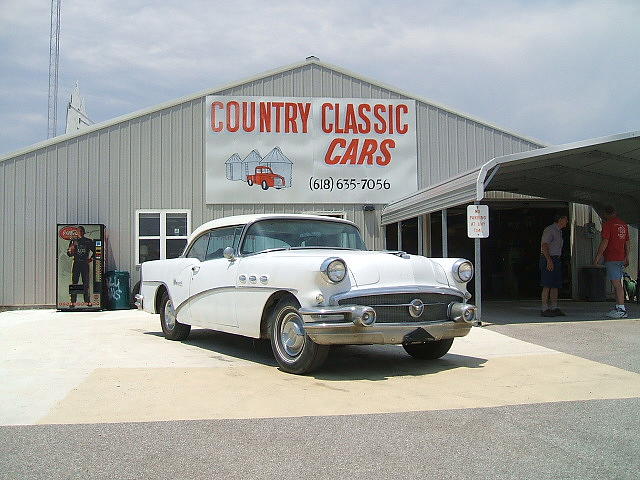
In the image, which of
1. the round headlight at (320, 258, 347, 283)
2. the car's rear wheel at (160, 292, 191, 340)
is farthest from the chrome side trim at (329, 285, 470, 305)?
the car's rear wheel at (160, 292, 191, 340)

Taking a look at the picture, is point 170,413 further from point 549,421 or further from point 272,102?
point 272,102

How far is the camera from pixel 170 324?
905 cm

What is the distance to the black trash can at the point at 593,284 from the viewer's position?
51.9 feet

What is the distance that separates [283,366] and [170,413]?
164 centimetres

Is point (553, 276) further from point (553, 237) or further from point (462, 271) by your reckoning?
point (462, 271)

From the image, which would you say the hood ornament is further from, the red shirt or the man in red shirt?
the red shirt

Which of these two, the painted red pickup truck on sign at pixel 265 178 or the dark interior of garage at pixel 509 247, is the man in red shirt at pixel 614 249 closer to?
the dark interior of garage at pixel 509 247

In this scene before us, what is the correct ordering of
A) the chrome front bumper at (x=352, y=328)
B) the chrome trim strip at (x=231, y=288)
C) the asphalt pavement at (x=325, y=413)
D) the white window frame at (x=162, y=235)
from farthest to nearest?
the white window frame at (x=162, y=235), the chrome trim strip at (x=231, y=288), the chrome front bumper at (x=352, y=328), the asphalt pavement at (x=325, y=413)

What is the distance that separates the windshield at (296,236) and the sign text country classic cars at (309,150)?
8.00 m

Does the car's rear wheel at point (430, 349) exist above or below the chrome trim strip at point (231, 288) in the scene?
below

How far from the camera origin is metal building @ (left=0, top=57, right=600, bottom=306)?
48.0ft

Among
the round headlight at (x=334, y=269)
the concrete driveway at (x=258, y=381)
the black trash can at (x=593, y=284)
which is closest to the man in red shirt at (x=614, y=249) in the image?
the concrete driveway at (x=258, y=381)

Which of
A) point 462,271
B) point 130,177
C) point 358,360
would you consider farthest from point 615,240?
point 130,177

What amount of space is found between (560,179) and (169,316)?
843cm
